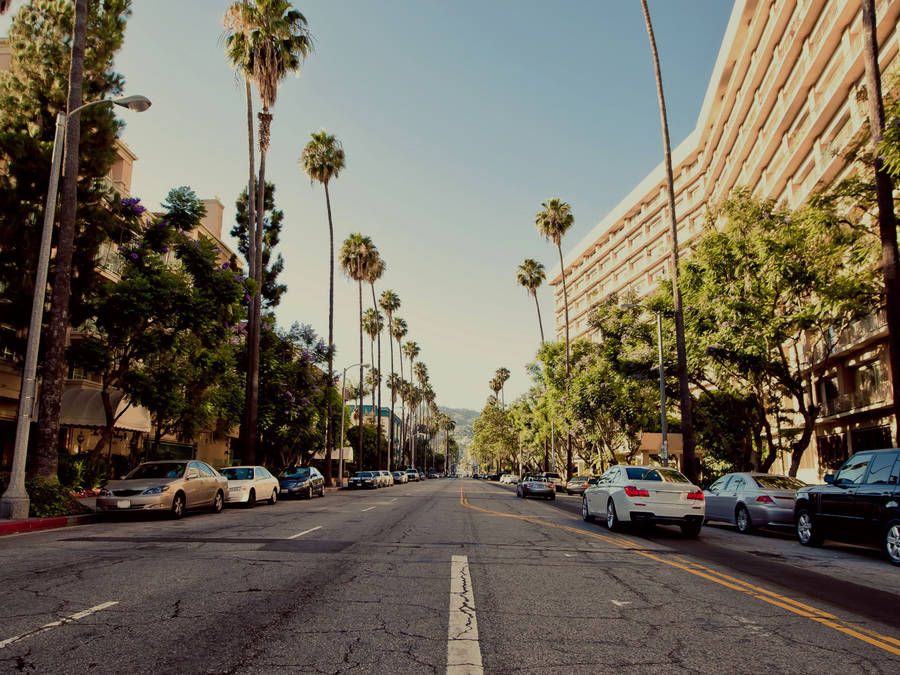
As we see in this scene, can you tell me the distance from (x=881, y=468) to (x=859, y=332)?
726 inches

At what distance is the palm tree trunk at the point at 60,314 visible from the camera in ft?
51.9

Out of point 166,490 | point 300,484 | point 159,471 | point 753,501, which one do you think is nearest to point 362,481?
point 300,484

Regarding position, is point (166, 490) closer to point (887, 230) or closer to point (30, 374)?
point (30, 374)

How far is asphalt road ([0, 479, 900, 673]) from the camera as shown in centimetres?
465

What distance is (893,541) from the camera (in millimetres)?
10805

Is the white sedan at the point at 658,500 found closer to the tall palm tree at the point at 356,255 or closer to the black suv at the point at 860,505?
the black suv at the point at 860,505

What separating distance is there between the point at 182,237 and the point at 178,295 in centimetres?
289

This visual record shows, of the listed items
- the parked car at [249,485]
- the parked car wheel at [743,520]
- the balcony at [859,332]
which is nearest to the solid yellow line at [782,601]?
the parked car wheel at [743,520]

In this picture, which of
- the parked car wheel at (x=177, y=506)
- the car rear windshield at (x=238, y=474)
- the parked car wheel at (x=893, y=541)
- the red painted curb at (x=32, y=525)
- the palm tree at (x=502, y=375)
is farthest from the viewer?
the palm tree at (x=502, y=375)

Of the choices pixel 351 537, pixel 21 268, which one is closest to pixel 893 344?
pixel 351 537

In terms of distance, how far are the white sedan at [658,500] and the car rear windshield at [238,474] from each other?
43.2 ft

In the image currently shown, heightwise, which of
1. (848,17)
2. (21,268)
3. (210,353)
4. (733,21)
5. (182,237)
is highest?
(733,21)

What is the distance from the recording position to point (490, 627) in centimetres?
559

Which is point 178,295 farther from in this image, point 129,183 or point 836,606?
point 836,606
